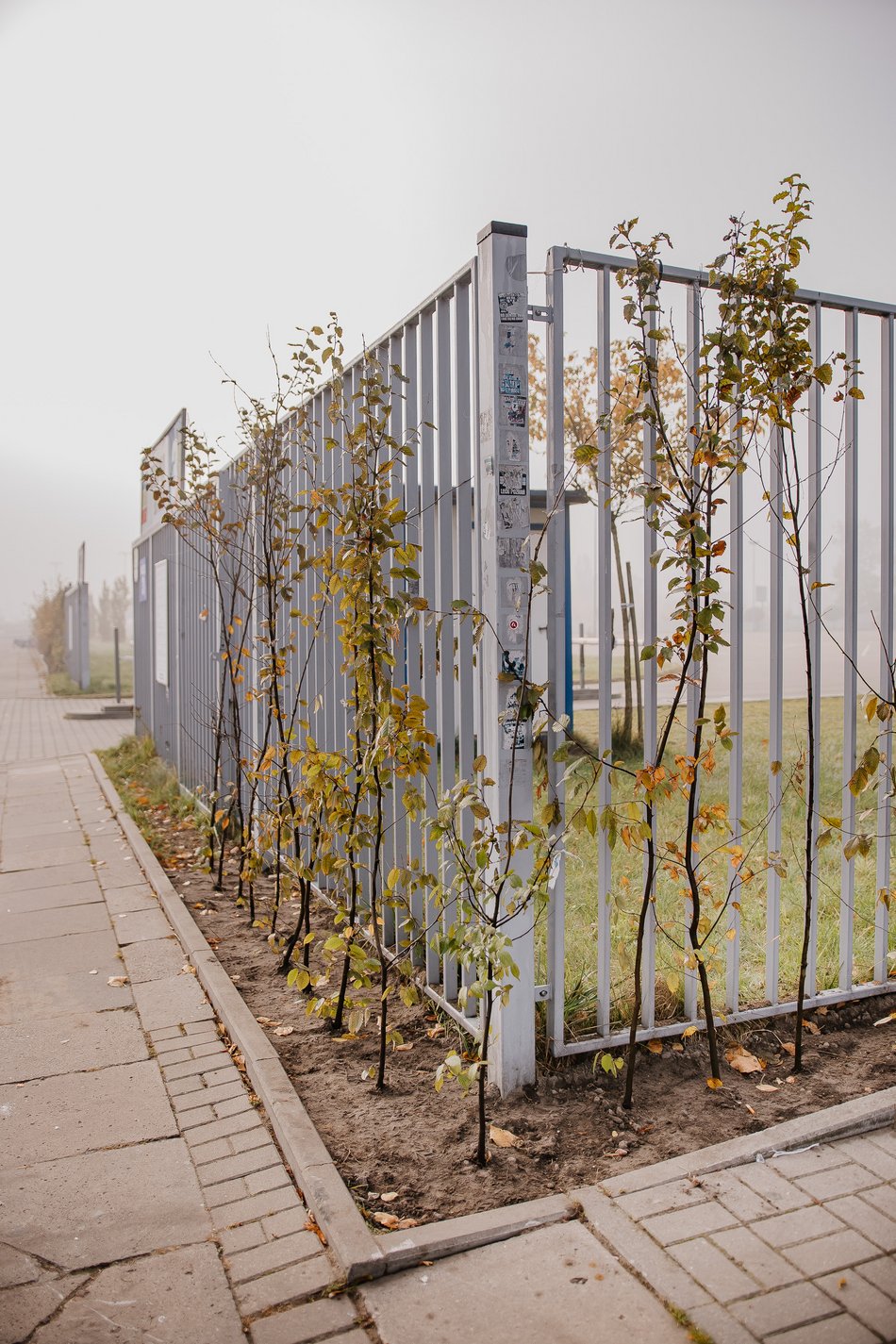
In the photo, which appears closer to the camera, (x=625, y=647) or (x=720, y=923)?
(x=720, y=923)

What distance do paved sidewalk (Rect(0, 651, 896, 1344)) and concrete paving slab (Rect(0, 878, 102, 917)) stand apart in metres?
2.14

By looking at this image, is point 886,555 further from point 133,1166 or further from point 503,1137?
point 133,1166

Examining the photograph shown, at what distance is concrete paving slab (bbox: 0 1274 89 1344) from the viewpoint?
2322 mm

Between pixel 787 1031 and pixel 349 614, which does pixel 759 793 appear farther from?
pixel 349 614

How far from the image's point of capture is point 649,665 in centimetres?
340

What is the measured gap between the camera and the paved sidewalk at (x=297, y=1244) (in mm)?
2295

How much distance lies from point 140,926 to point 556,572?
132 inches

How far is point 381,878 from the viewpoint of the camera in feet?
14.7

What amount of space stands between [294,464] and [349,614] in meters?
2.21

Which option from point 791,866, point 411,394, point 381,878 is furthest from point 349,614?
point 791,866

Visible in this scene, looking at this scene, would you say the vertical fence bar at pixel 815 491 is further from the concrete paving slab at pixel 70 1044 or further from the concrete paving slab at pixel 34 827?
the concrete paving slab at pixel 34 827

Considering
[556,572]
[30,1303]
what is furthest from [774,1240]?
[556,572]

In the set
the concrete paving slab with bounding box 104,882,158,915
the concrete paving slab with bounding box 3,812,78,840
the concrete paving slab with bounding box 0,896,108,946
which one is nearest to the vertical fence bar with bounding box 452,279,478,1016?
the concrete paving slab with bounding box 0,896,108,946

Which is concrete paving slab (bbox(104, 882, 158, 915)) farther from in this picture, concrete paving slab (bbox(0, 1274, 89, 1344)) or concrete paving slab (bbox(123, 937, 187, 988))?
concrete paving slab (bbox(0, 1274, 89, 1344))
